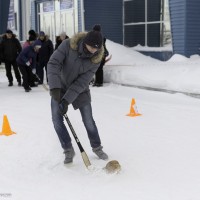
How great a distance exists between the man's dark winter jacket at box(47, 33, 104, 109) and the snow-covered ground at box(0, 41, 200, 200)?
94cm

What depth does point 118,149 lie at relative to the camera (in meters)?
5.14

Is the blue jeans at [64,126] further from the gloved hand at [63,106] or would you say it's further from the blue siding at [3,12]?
the blue siding at [3,12]

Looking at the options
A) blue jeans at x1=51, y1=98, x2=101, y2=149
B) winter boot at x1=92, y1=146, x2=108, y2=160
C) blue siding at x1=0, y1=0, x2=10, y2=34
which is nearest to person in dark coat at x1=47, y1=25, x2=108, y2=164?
blue jeans at x1=51, y1=98, x2=101, y2=149

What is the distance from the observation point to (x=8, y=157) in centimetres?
481

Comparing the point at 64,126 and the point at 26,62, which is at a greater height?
the point at 26,62

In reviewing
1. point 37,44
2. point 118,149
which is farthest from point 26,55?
point 118,149

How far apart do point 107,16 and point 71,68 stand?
13.4 m

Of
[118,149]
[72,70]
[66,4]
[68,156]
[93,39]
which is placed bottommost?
[118,149]

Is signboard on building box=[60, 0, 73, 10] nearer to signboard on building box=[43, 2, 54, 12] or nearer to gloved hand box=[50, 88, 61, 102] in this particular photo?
signboard on building box=[43, 2, 54, 12]

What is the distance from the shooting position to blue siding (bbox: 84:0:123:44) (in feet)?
55.4

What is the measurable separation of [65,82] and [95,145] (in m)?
0.91

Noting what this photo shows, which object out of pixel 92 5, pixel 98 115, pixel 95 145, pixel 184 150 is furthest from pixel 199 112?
pixel 92 5

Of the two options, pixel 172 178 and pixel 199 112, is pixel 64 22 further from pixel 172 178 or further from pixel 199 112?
pixel 172 178

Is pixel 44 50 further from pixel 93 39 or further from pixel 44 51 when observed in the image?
pixel 93 39
